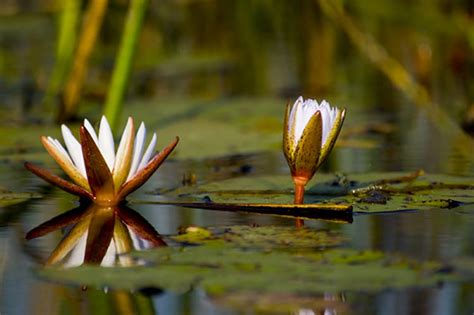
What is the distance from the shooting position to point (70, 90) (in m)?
4.55

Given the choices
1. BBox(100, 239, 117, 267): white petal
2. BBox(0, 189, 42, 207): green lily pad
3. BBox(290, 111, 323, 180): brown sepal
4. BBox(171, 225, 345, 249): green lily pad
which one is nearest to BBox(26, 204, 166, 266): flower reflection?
BBox(100, 239, 117, 267): white petal

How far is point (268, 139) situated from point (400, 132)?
584 millimetres

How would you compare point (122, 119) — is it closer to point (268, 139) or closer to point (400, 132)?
point (268, 139)

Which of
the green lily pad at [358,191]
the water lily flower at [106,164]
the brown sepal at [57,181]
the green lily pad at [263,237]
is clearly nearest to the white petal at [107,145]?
the water lily flower at [106,164]

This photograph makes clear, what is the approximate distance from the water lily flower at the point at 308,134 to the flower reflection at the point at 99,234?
375 millimetres

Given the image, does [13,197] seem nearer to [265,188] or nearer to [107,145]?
[107,145]

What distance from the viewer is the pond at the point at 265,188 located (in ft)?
6.12

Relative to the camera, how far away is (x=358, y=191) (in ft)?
9.00

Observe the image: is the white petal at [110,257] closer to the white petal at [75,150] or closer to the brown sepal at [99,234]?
the brown sepal at [99,234]

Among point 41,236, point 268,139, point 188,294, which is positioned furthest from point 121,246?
point 268,139

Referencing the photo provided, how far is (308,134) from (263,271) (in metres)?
0.59

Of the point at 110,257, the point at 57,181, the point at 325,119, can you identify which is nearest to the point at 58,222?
the point at 57,181

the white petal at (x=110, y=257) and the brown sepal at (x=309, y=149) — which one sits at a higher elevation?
the brown sepal at (x=309, y=149)

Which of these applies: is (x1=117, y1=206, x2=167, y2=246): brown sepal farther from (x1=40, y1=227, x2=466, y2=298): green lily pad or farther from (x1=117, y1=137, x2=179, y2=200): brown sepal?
(x1=40, y1=227, x2=466, y2=298): green lily pad
